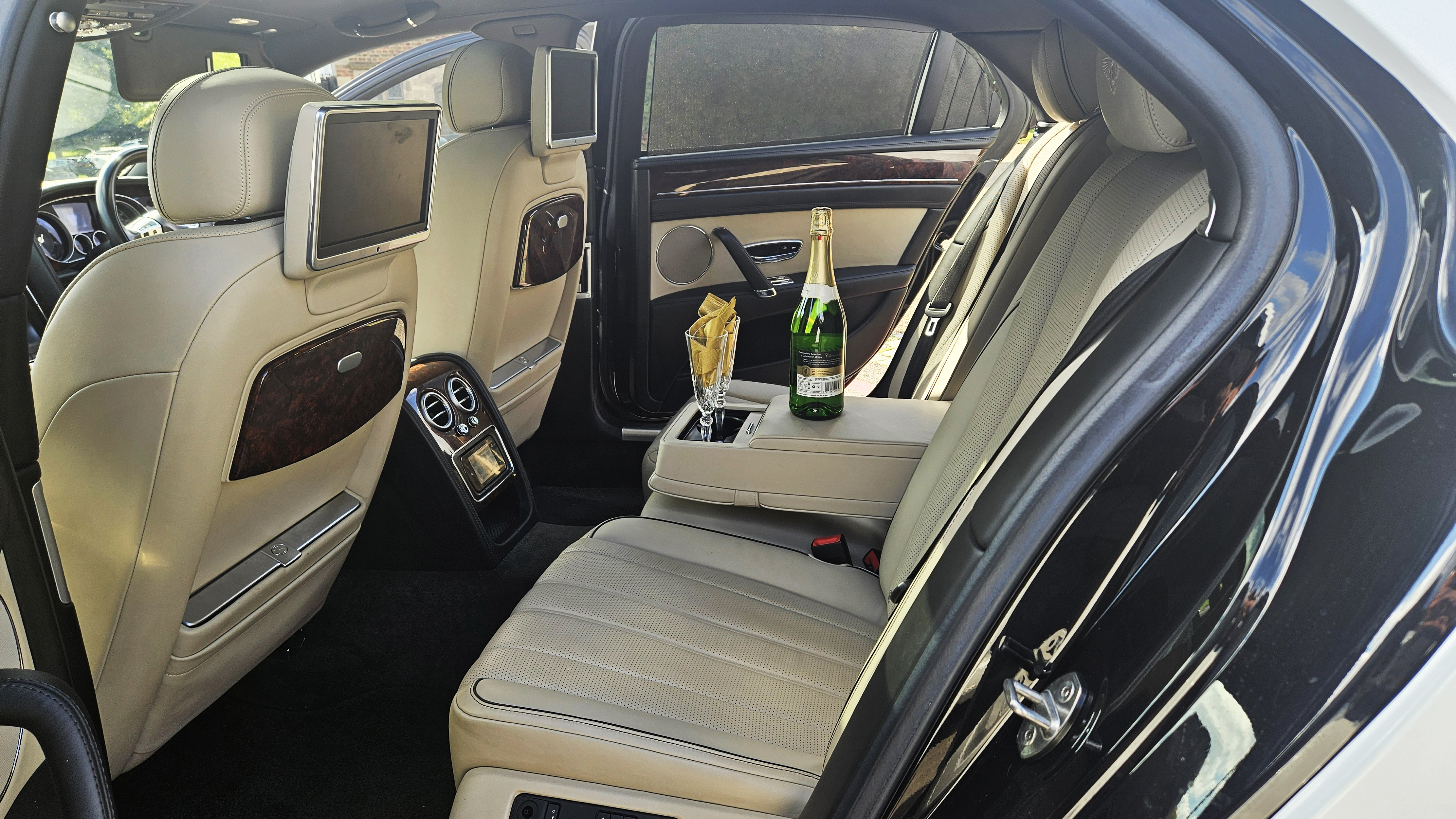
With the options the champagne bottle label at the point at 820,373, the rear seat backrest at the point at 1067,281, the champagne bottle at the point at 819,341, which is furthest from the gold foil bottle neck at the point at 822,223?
the rear seat backrest at the point at 1067,281

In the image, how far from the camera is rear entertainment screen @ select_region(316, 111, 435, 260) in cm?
105

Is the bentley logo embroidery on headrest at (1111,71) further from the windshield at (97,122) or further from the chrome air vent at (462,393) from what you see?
the windshield at (97,122)

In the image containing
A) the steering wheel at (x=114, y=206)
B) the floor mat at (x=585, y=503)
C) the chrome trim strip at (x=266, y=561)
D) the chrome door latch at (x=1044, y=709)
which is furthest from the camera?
the floor mat at (x=585, y=503)

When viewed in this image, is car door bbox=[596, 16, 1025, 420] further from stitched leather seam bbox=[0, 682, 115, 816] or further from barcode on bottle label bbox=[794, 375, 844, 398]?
stitched leather seam bbox=[0, 682, 115, 816]

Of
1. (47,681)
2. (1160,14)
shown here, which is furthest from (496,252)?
(1160,14)

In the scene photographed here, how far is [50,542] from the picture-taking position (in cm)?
83

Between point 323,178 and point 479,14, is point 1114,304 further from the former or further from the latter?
point 479,14

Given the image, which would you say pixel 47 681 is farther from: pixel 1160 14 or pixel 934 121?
pixel 934 121

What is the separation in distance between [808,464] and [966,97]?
Result: 1.70m

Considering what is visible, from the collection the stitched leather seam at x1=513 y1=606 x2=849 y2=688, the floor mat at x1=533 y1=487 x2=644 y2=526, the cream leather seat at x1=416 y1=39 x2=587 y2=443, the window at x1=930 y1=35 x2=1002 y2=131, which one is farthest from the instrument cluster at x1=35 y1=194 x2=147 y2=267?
the window at x1=930 y1=35 x2=1002 y2=131

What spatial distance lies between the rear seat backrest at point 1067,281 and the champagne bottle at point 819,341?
198mm

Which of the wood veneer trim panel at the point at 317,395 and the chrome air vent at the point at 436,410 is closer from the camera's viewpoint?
the wood veneer trim panel at the point at 317,395

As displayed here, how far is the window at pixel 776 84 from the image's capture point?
2432 millimetres

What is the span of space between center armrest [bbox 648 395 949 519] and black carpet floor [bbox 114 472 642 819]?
2.01ft
